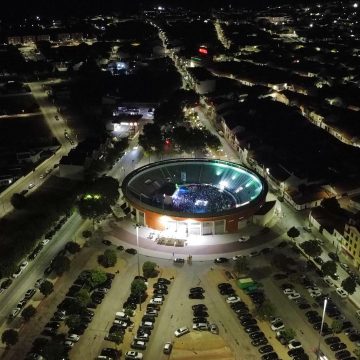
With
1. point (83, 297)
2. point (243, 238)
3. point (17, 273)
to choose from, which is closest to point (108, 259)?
point (83, 297)

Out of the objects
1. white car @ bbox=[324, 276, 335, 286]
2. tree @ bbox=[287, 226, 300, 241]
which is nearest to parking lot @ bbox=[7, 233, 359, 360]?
white car @ bbox=[324, 276, 335, 286]

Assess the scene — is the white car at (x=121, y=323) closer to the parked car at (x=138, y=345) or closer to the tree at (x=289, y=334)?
the parked car at (x=138, y=345)

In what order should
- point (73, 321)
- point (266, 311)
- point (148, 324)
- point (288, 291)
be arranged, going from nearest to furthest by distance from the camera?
point (73, 321) → point (266, 311) → point (148, 324) → point (288, 291)

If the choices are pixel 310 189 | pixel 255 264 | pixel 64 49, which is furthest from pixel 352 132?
pixel 64 49

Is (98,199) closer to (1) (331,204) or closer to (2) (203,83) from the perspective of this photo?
(1) (331,204)

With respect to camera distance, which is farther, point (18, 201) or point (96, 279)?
point (18, 201)

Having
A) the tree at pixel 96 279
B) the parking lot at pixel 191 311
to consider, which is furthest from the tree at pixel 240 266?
the tree at pixel 96 279
